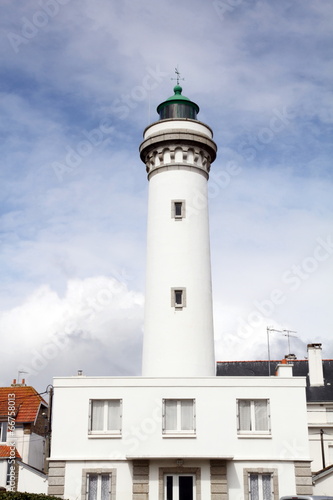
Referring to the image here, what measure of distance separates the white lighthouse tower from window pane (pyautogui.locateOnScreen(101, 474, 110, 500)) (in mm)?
4660

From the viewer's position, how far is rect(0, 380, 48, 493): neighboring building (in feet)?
112

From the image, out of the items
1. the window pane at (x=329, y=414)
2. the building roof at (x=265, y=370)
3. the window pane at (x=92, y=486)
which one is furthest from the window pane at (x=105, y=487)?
the window pane at (x=329, y=414)

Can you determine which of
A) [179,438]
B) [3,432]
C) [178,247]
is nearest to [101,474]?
[179,438]

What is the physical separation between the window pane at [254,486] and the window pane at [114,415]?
536cm

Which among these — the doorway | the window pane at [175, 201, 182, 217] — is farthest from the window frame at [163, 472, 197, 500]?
the window pane at [175, 201, 182, 217]

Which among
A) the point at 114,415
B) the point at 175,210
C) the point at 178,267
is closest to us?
the point at 114,415

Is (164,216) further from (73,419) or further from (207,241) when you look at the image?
(73,419)

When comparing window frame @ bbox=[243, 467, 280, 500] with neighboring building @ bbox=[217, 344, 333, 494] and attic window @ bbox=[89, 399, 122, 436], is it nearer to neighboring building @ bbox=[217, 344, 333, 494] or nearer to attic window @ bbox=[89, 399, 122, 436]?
attic window @ bbox=[89, 399, 122, 436]

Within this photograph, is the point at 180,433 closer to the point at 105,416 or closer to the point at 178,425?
the point at 178,425

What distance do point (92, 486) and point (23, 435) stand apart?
1649 cm

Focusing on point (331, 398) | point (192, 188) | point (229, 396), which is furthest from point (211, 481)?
point (331, 398)

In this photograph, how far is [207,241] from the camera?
28.9 m

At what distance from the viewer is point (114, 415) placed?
2450 cm

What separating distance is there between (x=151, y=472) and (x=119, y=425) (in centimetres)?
210
